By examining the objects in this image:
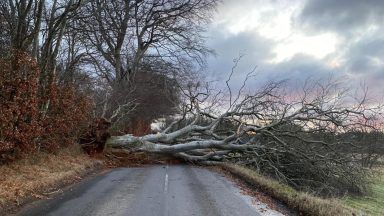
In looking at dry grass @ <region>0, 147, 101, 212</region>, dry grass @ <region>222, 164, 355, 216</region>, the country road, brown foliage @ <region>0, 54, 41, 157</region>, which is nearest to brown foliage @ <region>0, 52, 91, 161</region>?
brown foliage @ <region>0, 54, 41, 157</region>

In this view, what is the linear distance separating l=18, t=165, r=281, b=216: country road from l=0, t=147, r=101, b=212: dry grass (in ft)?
1.74

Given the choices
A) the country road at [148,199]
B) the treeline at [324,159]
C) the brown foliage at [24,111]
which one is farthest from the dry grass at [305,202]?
the brown foliage at [24,111]

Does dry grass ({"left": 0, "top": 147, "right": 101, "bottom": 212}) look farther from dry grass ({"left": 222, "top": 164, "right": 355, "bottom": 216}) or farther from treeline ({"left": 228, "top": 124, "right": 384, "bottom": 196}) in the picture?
treeline ({"left": 228, "top": 124, "right": 384, "bottom": 196})

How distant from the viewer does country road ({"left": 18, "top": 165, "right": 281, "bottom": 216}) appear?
34.8 ft

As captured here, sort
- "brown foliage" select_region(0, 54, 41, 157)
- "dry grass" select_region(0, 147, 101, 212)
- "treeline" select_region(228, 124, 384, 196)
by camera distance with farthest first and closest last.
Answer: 1. "treeline" select_region(228, 124, 384, 196)
2. "brown foliage" select_region(0, 54, 41, 157)
3. "dry grass" select_region(0, 147, 101, 212)

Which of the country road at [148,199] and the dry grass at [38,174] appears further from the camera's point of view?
the dry grass at [38,174]

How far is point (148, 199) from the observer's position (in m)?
12.5

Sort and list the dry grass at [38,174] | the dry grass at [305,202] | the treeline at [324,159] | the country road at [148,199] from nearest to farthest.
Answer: the dry grass at [305,202] < the country road at [148,199] < the dry grass at [38,174] < the treeline at [324,159]

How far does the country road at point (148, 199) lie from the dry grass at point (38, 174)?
532 mm

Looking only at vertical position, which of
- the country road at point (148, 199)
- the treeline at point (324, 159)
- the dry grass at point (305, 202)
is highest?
the treeline at point (324, 159)

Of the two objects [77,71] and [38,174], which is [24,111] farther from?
[77,71]

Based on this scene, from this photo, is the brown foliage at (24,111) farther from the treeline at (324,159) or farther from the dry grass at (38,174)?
the treeline at (324,159)

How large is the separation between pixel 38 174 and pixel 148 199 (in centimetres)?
445

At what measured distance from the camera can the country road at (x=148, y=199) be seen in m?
10.6
